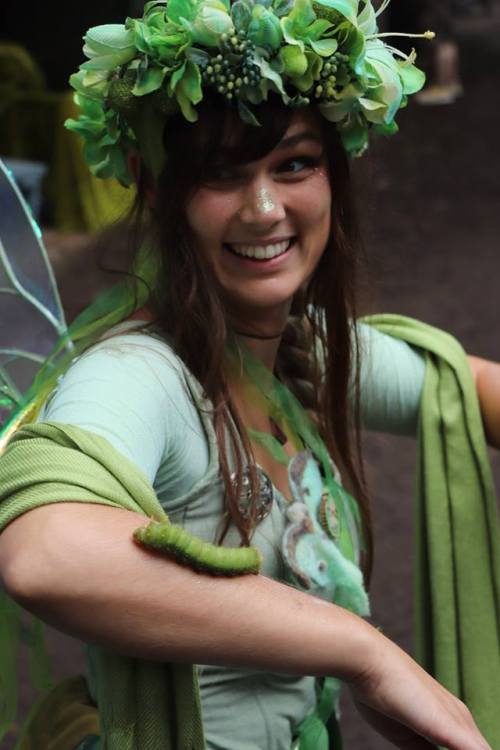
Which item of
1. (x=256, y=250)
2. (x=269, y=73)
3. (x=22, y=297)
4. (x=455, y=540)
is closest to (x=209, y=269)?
(x=256, y=250)

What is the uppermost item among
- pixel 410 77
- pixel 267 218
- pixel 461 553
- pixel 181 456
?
pixel 410 77

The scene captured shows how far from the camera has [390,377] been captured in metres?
2.13

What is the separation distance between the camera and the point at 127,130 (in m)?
1.80

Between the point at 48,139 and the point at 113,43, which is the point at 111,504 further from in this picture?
the point at 48,139

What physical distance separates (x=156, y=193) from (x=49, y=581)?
24.8 inches

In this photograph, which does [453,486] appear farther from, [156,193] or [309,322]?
[156,193]

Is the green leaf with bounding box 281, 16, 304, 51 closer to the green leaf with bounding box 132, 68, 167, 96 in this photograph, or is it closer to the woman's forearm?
the green leaf with bounding box 132, 68, 167, 96

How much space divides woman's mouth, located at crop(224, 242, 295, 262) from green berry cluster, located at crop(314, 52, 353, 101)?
0.67 feet

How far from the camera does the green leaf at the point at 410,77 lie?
1838 millimetres

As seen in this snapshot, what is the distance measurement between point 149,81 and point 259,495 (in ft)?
1.86

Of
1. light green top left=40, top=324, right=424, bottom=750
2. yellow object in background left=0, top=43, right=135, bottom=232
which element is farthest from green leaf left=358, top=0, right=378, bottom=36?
yellow object in background left=0, top=43, right=135, bottom=232

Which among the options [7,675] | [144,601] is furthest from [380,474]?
[144,601]

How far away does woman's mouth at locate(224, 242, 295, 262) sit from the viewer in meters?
1.76

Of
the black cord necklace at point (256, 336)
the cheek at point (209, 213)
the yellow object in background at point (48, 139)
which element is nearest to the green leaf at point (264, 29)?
the cheek at point (209, 213)
